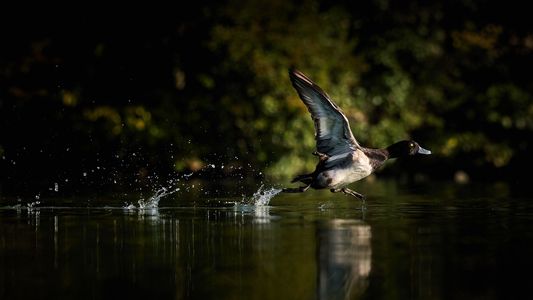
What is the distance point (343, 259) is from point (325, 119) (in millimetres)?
4013

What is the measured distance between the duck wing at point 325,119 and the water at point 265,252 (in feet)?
2.27

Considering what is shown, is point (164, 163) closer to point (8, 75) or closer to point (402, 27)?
point (8, 75)

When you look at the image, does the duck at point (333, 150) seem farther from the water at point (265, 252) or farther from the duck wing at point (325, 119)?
the water at point (265, 252)

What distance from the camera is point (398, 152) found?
12.3 metres

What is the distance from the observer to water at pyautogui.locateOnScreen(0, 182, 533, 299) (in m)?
5.98

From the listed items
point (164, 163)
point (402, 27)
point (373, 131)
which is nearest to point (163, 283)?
point (164, 163)

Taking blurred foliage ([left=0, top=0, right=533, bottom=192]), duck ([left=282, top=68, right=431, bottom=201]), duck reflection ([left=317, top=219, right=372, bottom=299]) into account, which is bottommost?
duck reflection ([left=317, top=219, right=372, bottom=299])

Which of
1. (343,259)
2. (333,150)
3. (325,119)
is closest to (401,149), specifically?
(333,150)

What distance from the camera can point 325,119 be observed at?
1105 cm

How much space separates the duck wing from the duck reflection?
1.37 metres

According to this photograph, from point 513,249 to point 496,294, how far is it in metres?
1.98

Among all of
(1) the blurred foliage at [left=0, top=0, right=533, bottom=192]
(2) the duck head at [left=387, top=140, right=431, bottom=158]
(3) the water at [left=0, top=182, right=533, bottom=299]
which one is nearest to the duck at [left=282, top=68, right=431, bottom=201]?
(3) the water at [left=0, top=182, right=533, bottom=299]

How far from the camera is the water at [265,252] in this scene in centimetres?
598

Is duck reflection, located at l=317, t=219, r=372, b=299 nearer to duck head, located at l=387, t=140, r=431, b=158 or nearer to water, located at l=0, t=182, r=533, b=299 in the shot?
water, located at l=0, t=182, r=533, b=299
